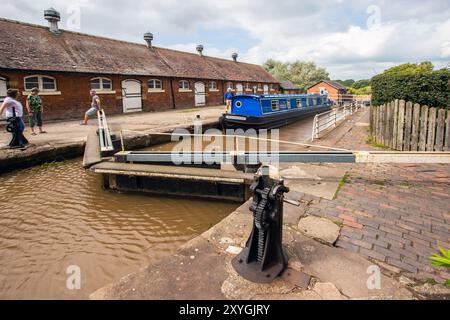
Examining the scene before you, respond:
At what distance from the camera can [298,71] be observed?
221 ft

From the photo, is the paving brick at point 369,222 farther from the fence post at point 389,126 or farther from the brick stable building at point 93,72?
the brick stable building at point 93,72

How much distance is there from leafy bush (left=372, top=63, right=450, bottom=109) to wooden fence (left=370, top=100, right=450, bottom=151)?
0.52 m

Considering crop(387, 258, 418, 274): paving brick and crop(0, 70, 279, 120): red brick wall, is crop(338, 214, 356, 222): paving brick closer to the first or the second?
crop(387, 258, 418, 274): paving brick

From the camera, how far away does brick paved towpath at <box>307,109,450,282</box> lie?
292 cm

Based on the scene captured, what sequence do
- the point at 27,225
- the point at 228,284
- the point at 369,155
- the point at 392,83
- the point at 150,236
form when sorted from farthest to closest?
the point at 392,83 < the point at 369,155 < the point at 27,225 < the point at 150,236 < the point at 228,284

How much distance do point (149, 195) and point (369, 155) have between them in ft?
14.3

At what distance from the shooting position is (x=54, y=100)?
14.9 metres

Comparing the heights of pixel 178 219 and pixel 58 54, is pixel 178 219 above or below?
below

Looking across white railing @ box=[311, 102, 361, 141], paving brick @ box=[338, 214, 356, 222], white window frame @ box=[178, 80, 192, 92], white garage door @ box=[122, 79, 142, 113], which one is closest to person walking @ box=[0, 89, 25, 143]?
paving brick @ box=[338, 214, 356, 222]

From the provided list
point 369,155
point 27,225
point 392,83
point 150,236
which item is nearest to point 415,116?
point 392,83

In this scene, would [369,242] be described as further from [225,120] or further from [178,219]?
[225,120]

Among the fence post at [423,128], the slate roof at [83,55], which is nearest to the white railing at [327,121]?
the fence post at [423,128]

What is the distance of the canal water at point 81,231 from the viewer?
3327mm
